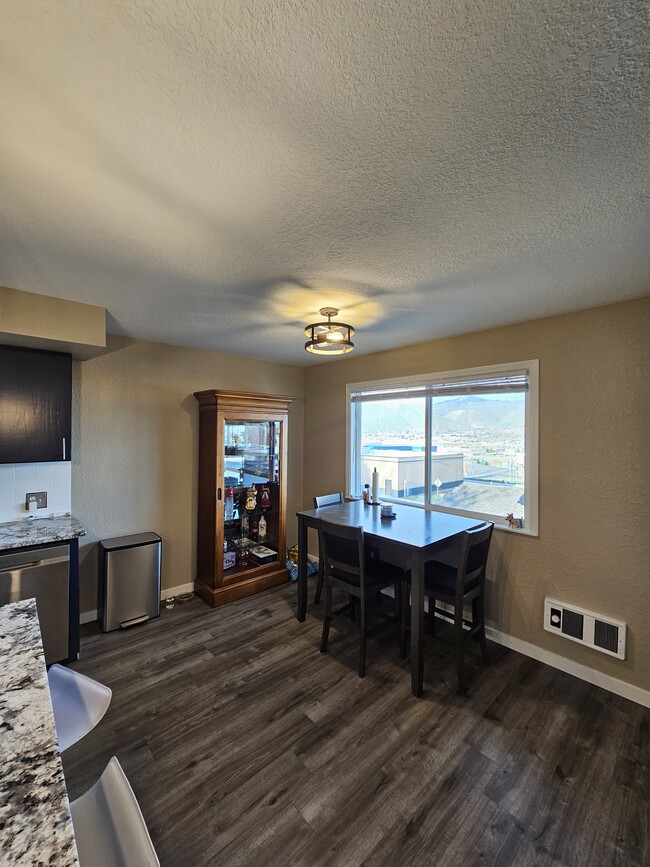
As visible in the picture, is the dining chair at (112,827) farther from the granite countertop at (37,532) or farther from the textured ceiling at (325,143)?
the granite countertop at (37,532)

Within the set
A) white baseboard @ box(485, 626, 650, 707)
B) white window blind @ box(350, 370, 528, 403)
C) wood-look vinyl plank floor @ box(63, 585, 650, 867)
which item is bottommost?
wood-look vinyl plank floor @ box(63, 585, 650, 867)

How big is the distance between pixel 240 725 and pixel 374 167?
2.65m

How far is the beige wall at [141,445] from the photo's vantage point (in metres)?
2.97

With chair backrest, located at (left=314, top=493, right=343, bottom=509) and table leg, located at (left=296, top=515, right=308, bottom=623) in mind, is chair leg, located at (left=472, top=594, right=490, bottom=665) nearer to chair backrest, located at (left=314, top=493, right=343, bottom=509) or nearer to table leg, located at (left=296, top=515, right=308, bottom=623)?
table leg, located at (left=296, top=515, right=308, bottom=623)

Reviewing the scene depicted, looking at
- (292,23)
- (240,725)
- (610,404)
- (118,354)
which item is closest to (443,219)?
(292,23)

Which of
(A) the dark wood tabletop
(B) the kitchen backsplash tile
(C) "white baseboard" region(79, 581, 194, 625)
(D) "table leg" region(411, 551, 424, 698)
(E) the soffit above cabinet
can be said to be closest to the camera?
(E) the soffit above cabinet

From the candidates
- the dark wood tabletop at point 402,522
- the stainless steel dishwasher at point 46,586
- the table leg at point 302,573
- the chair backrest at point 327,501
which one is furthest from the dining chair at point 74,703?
the chair backrest at point 327,501

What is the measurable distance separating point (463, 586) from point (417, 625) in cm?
37

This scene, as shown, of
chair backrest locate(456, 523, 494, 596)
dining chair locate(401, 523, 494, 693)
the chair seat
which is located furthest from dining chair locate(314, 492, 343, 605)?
chair backrest locate(456, 523, 494, 596)

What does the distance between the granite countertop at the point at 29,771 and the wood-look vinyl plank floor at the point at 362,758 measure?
1047 millimetres

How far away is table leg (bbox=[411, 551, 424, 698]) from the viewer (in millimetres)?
2164

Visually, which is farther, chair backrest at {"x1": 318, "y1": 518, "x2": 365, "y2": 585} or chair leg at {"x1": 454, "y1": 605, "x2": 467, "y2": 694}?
chair backrest at {"x1": 318, "y1": 518, "x2": 365, "y2": 585}

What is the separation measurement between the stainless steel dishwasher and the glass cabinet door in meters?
1.38

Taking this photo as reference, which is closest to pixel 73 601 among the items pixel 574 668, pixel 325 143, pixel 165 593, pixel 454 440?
pixel 165 593
